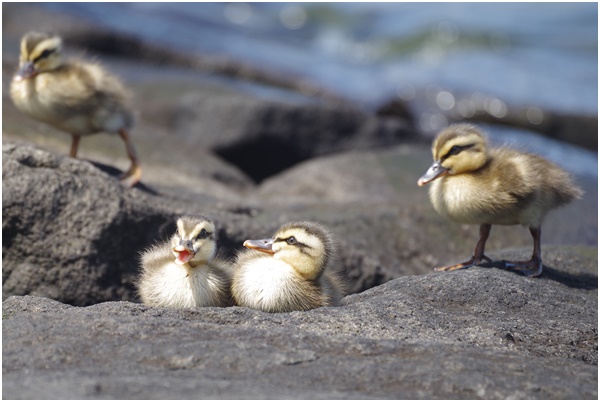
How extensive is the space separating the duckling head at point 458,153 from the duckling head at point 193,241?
5.68ft

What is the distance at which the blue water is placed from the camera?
21.1 meters

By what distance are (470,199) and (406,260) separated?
2.61 m

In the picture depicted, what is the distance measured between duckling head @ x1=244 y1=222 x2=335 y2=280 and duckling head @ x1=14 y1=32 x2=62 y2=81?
3.48 meters

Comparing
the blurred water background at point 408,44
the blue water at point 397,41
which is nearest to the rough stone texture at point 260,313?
the blurred water background at point 408,44

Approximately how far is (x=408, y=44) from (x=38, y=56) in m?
20.0

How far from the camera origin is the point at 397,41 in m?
28.0

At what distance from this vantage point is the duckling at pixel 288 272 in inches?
229

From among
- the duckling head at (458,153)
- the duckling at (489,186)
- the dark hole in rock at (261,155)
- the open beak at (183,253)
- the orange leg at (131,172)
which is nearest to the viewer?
the open beak at (183,253)

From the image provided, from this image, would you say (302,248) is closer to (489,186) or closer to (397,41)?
(489,186)

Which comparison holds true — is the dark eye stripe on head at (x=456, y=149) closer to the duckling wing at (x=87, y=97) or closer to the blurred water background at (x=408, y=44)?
the duckling wing at (x=87, y=97)

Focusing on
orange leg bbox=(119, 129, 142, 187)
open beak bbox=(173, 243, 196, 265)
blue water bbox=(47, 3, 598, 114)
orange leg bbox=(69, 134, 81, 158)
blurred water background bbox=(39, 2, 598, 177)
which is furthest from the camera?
blue water bbox=(47, 3, 598, 114)

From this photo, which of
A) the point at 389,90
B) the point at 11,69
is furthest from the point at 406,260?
the point at 389,90

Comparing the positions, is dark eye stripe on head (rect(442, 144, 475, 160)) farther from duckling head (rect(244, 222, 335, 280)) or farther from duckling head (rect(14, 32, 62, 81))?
duckling head (rect(14, 32, 62, 81))

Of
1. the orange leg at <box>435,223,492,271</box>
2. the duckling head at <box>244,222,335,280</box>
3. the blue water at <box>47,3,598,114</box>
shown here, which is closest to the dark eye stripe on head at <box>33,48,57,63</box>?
the duckling head at <box>244,222,335,280</box>
